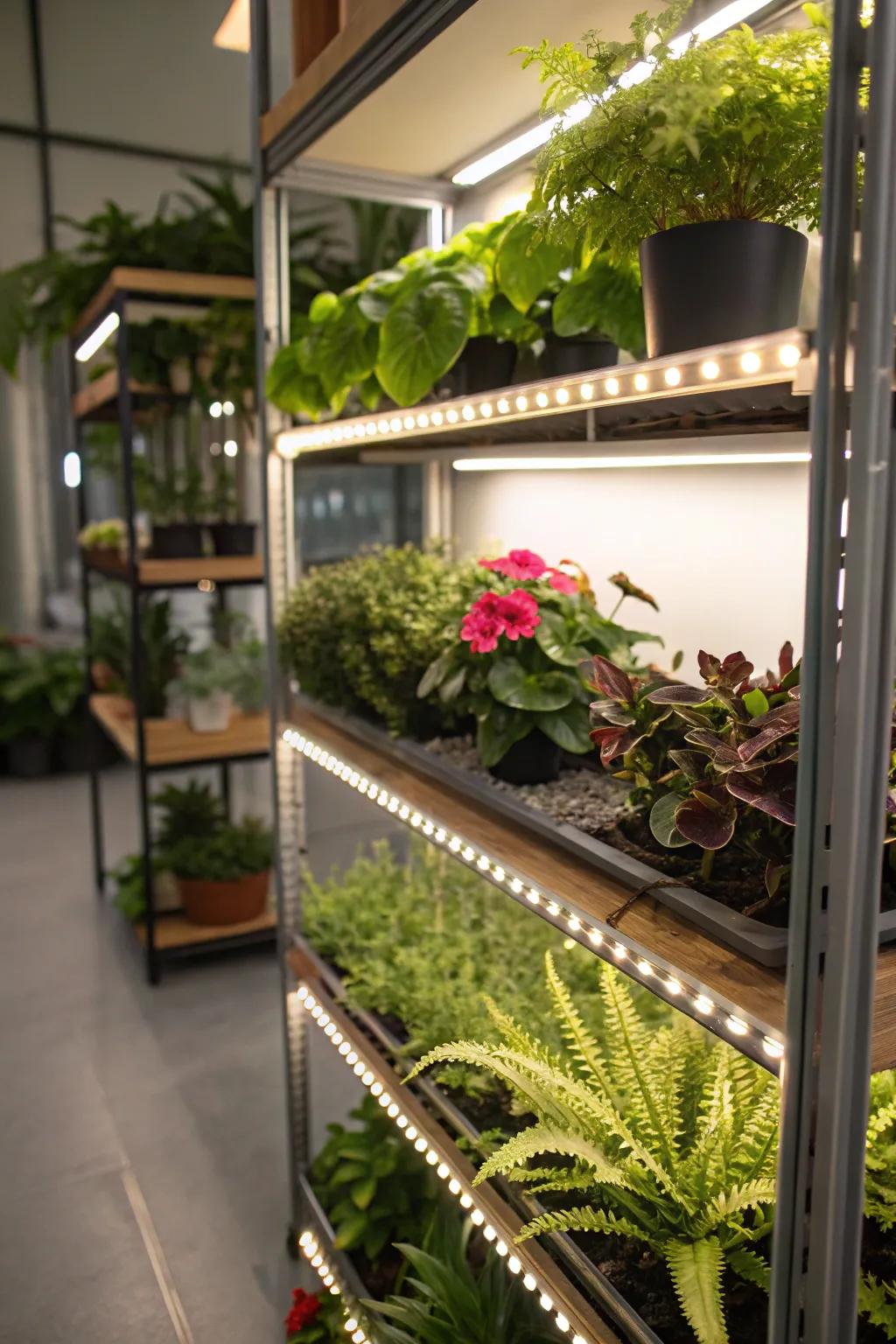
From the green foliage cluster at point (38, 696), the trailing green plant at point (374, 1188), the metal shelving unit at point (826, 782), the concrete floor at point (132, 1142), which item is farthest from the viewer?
the green foliage cluster at point (38, 696)

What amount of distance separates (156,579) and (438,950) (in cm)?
170

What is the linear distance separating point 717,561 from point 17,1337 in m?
1.99

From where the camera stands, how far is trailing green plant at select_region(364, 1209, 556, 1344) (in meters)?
1.65

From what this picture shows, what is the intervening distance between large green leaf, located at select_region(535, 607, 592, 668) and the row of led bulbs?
0.38 meters

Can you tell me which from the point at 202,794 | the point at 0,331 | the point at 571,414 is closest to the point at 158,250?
the point at 0,331

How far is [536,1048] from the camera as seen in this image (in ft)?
5.16

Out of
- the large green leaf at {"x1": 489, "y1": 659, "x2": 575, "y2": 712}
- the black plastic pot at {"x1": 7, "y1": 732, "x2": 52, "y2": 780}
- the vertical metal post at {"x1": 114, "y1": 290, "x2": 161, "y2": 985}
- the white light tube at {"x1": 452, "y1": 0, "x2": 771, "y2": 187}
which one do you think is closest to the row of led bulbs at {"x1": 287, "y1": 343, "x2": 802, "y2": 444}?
the white light tube at {"x1": 452, "y1": 0, "x2": 771, "y2": 187}

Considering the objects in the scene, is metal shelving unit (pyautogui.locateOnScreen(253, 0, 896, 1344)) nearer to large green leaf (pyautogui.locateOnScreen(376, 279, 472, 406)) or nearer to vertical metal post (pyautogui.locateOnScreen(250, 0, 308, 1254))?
large green leaf (pyautogui.locateOnScreen(376, 279, 472, 406))

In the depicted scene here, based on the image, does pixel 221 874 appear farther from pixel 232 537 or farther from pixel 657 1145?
pixel 657 1145

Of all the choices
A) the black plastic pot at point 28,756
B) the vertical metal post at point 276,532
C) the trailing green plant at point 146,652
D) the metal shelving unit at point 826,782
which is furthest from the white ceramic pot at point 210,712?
the black plastic pot at point 28,756

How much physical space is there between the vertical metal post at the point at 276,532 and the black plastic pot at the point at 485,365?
48cm

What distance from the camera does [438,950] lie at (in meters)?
2.18

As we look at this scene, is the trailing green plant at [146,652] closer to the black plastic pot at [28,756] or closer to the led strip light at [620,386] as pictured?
the black plastic pot at [28,756]

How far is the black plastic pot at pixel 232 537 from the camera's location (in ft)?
11.6
